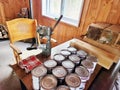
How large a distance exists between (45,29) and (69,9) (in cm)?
125

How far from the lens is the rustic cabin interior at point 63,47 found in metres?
0.63

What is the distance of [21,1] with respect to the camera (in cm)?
261

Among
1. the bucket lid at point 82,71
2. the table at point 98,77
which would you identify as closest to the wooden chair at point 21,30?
the table at point 98,77

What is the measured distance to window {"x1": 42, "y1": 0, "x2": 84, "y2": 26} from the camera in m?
1.86

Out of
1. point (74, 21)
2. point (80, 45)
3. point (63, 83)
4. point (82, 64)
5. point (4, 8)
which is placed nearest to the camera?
point (63, 83)

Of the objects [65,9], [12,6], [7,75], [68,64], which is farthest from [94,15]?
[12,6]

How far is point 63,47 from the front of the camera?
3.65ft

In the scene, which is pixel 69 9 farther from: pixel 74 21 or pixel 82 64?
pixel 82 64

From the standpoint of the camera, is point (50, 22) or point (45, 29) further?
point (50, 22)

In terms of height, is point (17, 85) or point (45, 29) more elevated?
point (45, 29)

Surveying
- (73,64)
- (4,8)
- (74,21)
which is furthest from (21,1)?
(73,64)

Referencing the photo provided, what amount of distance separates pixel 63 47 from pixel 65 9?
1165 mm

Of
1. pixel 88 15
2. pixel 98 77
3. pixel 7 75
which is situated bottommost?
pixel 7 75

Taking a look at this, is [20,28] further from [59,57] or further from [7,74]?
[59,57]
